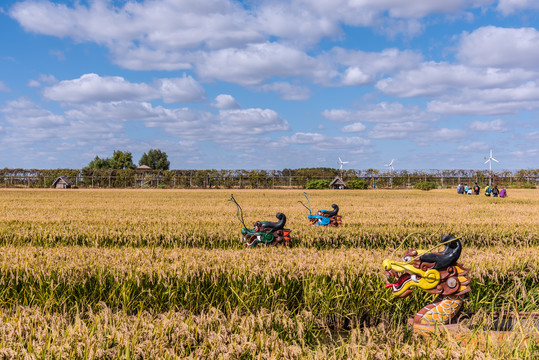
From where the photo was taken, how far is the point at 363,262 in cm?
655

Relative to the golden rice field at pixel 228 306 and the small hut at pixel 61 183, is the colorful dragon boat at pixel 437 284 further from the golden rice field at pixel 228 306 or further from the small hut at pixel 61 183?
the small hut at pixel 61 183

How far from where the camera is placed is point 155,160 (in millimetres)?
132750

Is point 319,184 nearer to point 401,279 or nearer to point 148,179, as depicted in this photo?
point 148,179

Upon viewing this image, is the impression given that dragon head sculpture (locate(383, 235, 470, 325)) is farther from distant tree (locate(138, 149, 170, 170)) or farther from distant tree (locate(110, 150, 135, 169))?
distant tree (locate(138, 149, 170, 170))

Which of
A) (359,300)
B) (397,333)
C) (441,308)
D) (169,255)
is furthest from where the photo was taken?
(169,255)

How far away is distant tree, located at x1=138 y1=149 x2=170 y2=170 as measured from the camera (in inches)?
5187

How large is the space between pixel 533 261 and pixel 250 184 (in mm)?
66546

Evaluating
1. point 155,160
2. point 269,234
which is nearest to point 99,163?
point 155,160

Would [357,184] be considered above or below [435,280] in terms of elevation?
above

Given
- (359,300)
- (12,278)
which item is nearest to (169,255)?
(12,278)

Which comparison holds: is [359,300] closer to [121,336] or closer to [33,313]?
[121,336]

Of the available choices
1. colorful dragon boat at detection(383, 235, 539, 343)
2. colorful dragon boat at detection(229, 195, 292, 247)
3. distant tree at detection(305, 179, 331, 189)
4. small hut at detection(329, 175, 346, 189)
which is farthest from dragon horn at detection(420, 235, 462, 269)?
small hut at detection(329, 175, 346, 189)

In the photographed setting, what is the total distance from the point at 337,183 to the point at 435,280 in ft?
225

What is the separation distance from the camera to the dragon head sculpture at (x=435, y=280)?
14.4ft
